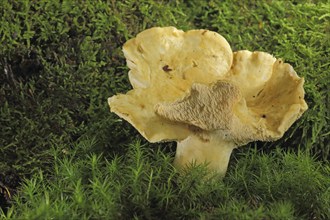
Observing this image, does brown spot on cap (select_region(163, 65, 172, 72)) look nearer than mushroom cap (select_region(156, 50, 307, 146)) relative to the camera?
No

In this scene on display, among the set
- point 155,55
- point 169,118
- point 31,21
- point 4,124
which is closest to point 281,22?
point 155,55

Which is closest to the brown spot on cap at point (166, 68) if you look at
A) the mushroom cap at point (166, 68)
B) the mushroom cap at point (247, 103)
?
the mushroom cap at point (166, 68)

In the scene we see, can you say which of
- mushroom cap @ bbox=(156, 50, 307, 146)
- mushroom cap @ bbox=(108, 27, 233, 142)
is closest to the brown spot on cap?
mushroom cap @ bbox=(108, 27, 233, 142)

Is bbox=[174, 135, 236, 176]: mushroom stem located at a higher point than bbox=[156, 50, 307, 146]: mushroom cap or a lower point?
lower

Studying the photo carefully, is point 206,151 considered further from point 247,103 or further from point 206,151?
point 247,103

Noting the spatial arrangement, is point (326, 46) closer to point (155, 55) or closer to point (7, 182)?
point (155, 55)

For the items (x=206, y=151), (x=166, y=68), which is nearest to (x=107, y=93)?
(x=166, y=68)

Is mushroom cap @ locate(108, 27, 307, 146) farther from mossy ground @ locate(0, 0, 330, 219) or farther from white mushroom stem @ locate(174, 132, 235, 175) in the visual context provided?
mossy ground @ locate(0, 0, 330, 219)
